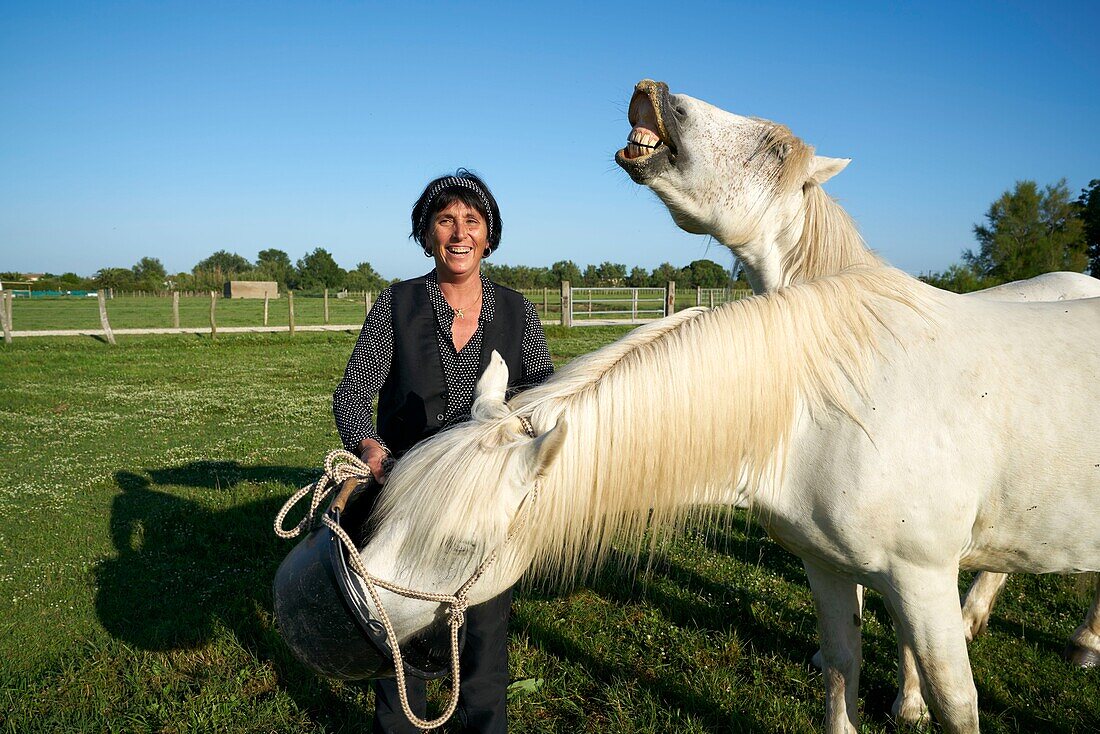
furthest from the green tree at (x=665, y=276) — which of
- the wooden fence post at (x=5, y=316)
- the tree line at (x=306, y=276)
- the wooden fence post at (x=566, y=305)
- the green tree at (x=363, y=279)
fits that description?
the green tree at (x=363, y=279)

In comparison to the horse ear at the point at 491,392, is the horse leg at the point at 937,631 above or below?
below

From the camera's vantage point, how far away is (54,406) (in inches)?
401

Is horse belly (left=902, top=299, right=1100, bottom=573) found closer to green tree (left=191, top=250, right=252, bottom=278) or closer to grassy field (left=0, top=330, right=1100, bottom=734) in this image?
grassy field (left=0, top=330, right=1100, bottom=734)

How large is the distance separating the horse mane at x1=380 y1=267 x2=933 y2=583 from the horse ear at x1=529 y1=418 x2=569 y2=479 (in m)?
0.03

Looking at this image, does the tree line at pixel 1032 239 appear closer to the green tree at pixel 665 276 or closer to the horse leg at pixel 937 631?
the horse leg at pixel 937 631

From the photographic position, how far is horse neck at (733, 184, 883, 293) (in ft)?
9.03

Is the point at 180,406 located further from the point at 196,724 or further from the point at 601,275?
the point at 601,275

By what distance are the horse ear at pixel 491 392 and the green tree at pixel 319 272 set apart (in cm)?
8438

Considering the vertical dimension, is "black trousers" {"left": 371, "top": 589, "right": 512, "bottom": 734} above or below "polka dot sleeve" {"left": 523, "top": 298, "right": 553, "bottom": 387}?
below

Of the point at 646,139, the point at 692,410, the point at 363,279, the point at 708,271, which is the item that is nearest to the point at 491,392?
the point at 692,410

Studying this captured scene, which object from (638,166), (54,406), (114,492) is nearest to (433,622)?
(638,166)

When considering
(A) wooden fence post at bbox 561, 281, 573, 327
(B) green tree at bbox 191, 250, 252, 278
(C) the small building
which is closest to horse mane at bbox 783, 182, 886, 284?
(A) wooden fence post at bbox 561, 281, 573, 327

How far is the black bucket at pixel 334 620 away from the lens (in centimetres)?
168

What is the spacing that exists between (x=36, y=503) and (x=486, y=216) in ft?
18.0
